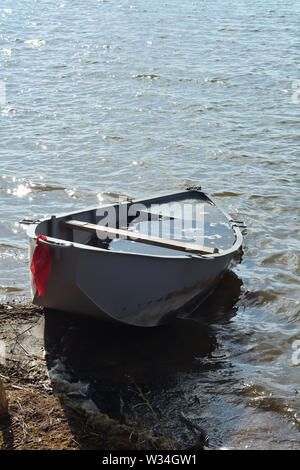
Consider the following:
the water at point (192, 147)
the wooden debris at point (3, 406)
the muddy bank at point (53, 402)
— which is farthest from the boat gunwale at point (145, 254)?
the wooden debris at point (3, 406)

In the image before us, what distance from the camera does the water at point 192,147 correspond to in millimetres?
5230

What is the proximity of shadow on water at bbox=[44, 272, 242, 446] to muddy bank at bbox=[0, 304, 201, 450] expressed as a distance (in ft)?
0.06

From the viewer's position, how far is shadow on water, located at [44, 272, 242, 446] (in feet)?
15.8

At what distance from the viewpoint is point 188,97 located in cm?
1401

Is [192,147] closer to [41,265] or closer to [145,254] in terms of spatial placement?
[145,254]

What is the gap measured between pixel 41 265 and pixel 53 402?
1.14m

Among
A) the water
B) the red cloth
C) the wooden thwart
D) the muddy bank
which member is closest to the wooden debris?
the muddy bank

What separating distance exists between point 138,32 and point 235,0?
824cm

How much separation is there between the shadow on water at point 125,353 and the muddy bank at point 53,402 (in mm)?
18

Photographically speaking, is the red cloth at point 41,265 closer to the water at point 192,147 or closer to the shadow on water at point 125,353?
the shadow on water at point 125,353

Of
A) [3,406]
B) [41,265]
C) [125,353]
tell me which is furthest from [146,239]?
[3,406]

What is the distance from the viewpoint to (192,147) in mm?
11281
